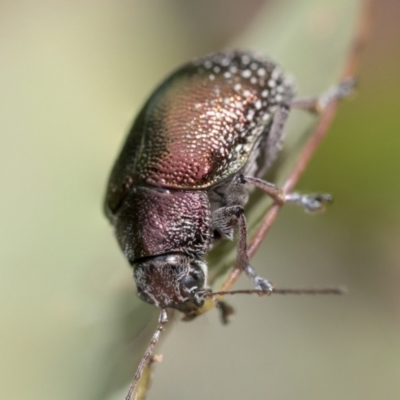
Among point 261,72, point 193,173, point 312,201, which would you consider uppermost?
point 261,72

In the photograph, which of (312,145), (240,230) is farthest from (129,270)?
(312,145)

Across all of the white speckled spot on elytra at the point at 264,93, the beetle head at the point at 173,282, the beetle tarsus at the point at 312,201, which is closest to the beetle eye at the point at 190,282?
the beetle head at the point at 173,282

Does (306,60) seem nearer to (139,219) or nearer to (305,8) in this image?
(305,8)

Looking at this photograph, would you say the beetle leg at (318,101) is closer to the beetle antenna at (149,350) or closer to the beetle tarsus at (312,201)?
the beetle tarsus at (312,201)

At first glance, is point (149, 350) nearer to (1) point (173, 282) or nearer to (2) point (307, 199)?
(1) point (173, 282)

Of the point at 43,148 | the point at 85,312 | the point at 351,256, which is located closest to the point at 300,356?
the point at 351,256
